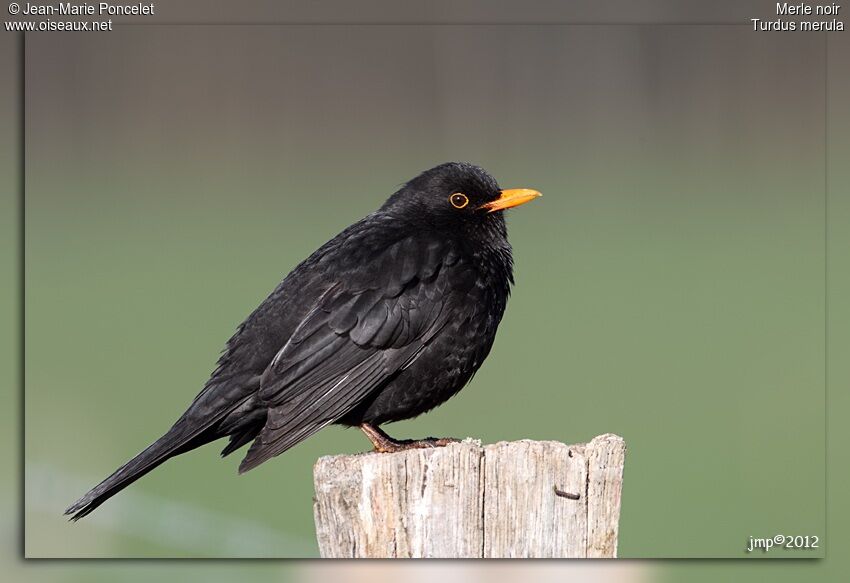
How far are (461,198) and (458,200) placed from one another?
2cm

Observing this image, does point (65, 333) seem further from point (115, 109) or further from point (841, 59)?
point (841, 59)

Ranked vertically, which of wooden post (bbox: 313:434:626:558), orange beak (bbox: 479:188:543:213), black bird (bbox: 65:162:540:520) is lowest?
wooden post (bbox: 313:434:626:558)

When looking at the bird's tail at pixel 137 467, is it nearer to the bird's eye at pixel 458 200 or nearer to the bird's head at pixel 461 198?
the bird's head at pixel 461 198

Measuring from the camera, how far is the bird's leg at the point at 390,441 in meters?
5.77

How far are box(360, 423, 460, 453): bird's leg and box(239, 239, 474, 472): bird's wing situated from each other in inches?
11.1

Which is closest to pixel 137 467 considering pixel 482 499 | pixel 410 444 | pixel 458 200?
pixel 410 444

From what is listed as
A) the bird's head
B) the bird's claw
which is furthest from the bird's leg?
the bird's head

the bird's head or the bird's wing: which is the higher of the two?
the bird's head

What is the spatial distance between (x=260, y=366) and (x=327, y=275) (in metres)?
0.54

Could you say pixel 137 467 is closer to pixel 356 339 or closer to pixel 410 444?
pixel 356 339

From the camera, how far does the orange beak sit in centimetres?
625

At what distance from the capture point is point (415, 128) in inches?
278

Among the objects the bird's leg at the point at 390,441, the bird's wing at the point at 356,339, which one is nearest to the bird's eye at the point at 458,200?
the bird's wing at the point at 356,339

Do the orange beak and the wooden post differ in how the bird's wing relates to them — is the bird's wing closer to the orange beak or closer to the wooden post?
the orange beak
